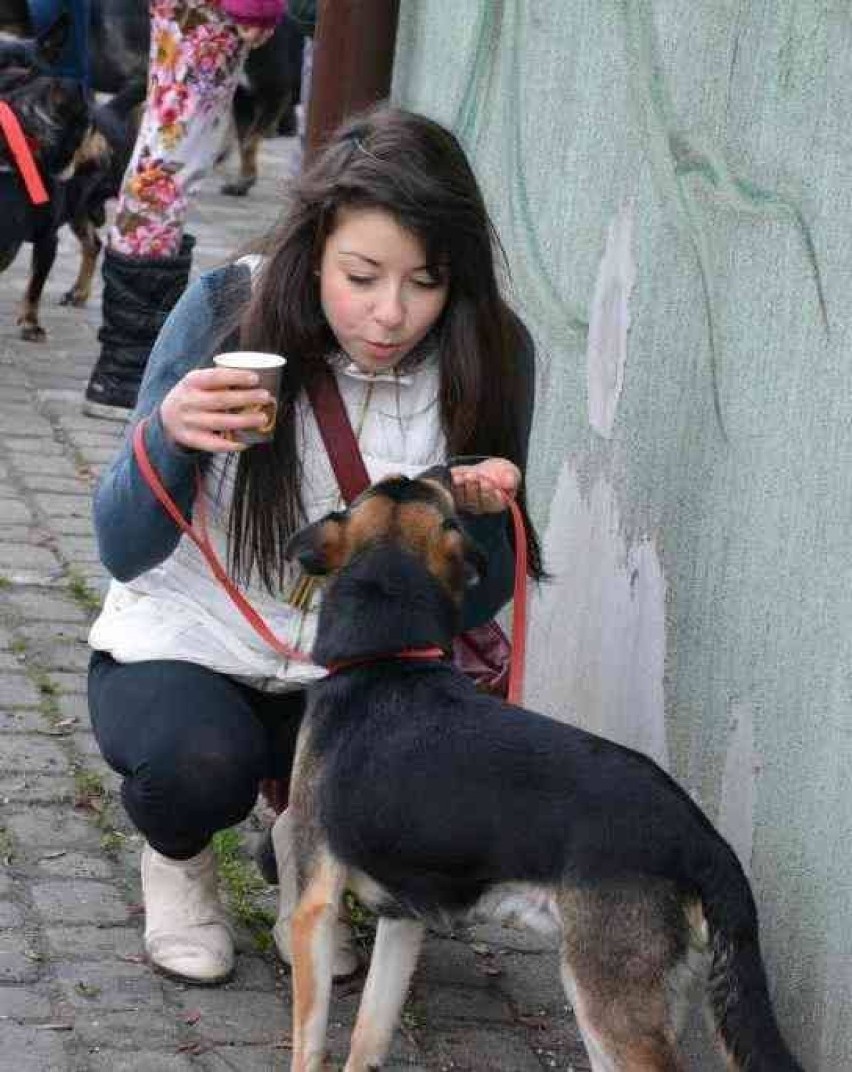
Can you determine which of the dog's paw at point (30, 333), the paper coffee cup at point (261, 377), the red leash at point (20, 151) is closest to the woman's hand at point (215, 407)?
the paper coffee cup at point (261, 377)

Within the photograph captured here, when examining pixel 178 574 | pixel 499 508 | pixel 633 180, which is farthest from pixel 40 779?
pixel 633 180

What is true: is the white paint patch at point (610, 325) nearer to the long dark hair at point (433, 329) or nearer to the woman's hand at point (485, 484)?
the long dark hair at point (433, 329)

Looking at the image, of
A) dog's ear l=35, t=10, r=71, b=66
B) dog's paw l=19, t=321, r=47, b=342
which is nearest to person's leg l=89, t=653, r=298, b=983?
dog's ear l=35, t=10, r=71, b=66

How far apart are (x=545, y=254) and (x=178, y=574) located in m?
1.48

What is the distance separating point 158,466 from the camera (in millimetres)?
3791

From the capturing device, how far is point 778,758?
3596 millimetres

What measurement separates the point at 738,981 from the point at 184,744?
1.20 meters

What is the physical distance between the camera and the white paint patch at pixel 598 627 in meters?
4.27

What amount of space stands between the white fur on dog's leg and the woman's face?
105 cm

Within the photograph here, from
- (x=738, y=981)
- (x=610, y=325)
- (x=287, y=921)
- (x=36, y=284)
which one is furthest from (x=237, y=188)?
(x=738, y=981)

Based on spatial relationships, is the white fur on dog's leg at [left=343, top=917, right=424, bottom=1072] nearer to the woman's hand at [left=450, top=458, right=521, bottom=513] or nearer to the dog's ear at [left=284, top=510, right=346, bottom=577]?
the dog's ear at [left=284, top=510, right=346, bottom=577]

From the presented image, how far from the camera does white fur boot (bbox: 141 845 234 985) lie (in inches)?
161

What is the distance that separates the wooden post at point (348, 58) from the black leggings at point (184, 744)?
2.50 m

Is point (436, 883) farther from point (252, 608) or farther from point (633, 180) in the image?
point (633, 180)
